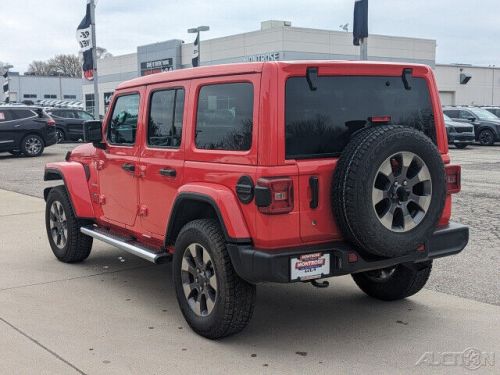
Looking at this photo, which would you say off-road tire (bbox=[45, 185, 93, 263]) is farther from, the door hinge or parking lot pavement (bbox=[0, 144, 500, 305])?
parking lot pavement (bbox=[0, 144, 500, 305])

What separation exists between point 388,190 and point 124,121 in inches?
104

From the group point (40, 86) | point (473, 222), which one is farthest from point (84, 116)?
point (40, 86)

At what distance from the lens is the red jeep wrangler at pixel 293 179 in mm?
3752

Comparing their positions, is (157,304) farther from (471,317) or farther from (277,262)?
(471,317)

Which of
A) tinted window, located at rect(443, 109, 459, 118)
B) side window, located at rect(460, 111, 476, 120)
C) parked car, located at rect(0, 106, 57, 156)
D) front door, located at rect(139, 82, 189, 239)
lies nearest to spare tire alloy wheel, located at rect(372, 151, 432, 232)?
front door, located at rect(139, 82, 189, 239)

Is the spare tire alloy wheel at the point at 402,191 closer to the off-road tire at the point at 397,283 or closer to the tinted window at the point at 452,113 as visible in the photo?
the off-road tire at the point at 397,283

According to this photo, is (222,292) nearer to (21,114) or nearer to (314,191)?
(314,191)

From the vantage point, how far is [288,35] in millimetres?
39000

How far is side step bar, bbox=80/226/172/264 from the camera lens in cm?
470

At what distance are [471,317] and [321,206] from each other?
5.50ft

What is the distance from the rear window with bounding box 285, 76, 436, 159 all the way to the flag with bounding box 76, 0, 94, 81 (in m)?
18.2

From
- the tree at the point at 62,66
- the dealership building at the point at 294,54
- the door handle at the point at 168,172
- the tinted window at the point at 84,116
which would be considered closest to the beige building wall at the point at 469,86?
the dealership building at the point at 294,54

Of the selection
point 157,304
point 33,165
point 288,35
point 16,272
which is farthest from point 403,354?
point 288,35

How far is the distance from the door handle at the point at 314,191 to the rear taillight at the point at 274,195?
0.48ft
